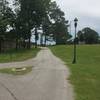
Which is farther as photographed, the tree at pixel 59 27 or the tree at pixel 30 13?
the tree at pixel 59 27

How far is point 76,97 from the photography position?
1440 cm

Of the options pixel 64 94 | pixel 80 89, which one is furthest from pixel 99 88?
pixel 64 94

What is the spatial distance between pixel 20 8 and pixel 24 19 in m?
3.47

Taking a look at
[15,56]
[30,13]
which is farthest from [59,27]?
[15,56]

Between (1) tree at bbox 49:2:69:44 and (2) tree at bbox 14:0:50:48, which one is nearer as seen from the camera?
(2) tree at bbox 14:0:50:48

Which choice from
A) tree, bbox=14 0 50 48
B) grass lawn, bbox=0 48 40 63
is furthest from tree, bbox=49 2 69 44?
grass lawn, bbox=0 48 40 63

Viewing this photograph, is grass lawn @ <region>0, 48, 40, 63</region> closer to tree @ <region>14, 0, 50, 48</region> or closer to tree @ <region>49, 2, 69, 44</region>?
tree @ <region>14, 0, 50, 48</region>

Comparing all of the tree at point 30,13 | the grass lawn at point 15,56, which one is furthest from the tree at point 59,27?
the grass lawn at point 15,56

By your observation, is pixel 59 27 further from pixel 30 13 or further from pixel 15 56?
pixel 15 56

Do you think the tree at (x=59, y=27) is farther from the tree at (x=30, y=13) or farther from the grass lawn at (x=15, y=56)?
the grass lawn at (x=15, y=56)

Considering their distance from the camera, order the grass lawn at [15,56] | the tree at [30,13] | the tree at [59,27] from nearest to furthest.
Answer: the grass lawn at [15,56]
the tree at [30,13]
the tree at [59,27]

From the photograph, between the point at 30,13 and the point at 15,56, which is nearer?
the point at 15,56

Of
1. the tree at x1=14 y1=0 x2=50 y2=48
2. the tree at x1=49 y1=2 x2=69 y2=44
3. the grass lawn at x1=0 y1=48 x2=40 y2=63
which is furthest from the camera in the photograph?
the tree at x1=49 y1=2 x2=69 y2=44

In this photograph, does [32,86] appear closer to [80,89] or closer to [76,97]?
[80,89]
